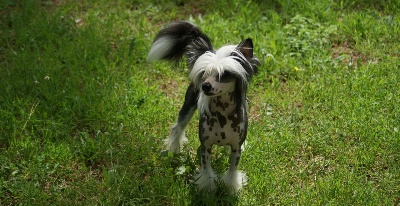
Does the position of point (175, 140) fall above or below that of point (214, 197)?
above

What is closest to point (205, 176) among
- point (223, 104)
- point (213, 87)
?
point (223, 104)

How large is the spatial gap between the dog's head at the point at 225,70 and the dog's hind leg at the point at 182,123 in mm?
495

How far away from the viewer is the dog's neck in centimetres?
338

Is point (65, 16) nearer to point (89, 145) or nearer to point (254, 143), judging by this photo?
point (89, 145)

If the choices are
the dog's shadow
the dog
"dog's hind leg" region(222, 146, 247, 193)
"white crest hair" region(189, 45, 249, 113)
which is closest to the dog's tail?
the dog

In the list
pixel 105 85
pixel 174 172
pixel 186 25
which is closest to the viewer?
pixel 186 25

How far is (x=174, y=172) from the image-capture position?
3938 mm

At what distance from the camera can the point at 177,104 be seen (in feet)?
15.6

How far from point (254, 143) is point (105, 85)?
1.49m

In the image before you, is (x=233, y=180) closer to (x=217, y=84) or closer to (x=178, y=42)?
(x=217, y=84)

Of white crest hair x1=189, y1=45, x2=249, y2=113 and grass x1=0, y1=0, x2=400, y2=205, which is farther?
grass x1=0, y1=0, x2=400, y2=205

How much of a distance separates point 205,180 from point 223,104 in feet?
1.99

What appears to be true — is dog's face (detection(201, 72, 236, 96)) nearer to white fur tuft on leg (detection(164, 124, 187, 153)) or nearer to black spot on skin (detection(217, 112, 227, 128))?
black spot on skin (detection(217, 112, 227, 128))

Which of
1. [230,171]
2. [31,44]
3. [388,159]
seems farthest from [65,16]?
[388,159]
